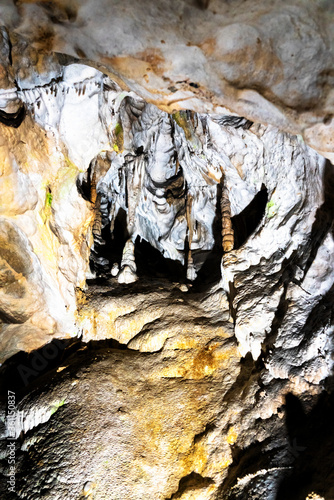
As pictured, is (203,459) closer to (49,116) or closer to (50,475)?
(50,475)

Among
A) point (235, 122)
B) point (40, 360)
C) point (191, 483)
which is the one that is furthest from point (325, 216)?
point (40, 360)

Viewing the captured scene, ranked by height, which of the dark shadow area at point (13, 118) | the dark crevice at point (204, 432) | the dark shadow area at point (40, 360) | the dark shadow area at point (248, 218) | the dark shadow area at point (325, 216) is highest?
the dark shadow area at point (13, 118)

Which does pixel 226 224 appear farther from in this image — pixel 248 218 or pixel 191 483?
pixel 191 483

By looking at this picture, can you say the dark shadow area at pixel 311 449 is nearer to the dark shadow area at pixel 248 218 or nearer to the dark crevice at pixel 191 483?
the dark crevice at pixel 191 483

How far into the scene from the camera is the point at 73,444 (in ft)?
17.7

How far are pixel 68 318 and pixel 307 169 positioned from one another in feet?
18.7

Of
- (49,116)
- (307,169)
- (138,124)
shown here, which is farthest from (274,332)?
(138,124)

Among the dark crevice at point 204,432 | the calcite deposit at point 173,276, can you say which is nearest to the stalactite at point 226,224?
the calcite deposit at point 173,276

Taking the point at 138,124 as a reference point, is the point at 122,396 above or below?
below

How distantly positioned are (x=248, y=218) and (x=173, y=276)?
9.07ft

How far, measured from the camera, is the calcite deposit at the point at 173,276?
348 centimetres

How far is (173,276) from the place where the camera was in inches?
393

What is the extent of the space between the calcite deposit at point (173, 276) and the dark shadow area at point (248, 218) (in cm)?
5

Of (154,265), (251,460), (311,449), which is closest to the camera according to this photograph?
(311,449)
